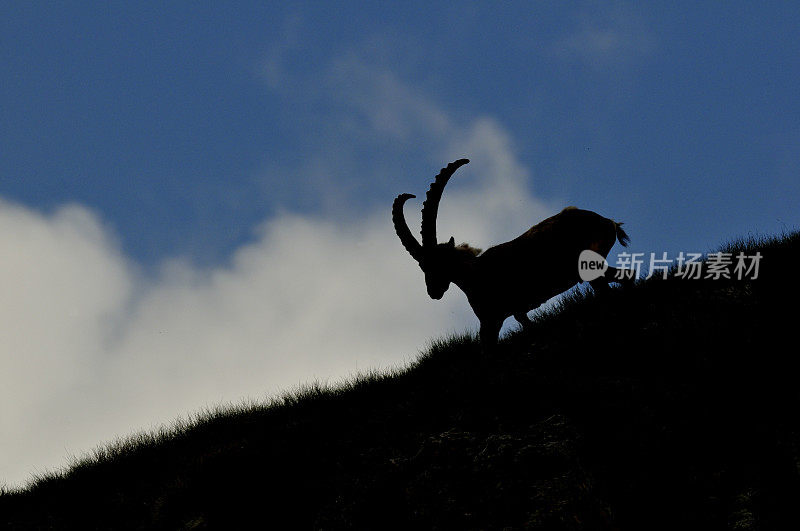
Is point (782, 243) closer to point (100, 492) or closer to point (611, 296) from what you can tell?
point (611, 296)

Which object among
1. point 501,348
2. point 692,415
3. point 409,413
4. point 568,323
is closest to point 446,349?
point 501,348

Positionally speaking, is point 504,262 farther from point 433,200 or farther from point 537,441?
point 537,441

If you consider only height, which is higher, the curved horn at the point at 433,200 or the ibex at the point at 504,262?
the curved horn at the point at 433,200

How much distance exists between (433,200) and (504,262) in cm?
110

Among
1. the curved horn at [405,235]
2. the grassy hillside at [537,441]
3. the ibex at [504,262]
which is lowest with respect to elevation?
the grassy hillside at [537,441]

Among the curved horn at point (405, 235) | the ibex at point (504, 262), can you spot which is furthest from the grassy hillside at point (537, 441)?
the curved horn at point (405, 235)

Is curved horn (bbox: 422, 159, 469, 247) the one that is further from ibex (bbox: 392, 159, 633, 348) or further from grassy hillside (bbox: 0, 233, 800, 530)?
grassy hillside (bbox: 0, 233, 800, 530)

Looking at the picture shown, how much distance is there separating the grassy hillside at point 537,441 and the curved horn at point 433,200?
1640mm

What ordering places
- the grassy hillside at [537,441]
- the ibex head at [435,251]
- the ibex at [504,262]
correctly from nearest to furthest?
1. the grassy hillside at [537,441]
2. the ibex at [504,262]
3. the ibex head at [435,251]

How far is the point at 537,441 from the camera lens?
5.89m

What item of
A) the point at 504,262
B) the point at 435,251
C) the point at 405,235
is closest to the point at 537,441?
the point at 504,262

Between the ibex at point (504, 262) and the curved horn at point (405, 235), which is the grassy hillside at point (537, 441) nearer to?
the ibex at point (504, 262)

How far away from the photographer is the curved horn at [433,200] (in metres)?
8.12

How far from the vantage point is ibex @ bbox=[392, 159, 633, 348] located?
7941 millimetres
